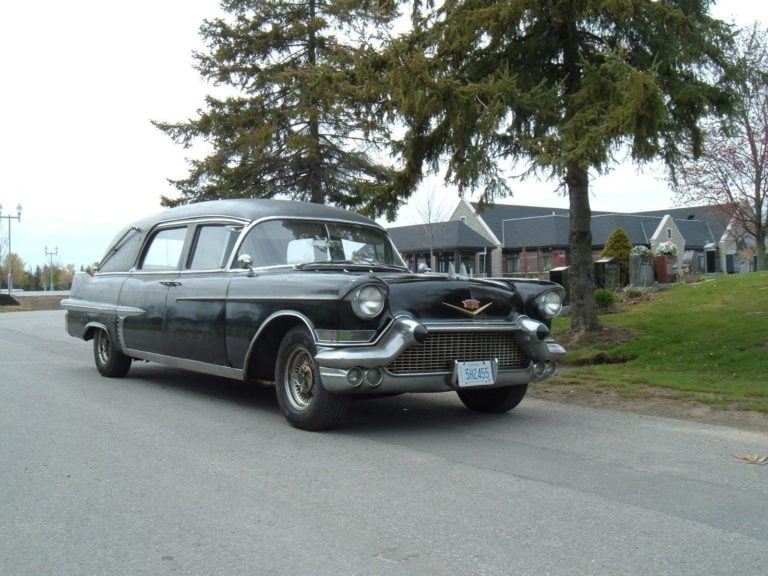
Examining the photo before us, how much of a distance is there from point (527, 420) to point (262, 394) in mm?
2890

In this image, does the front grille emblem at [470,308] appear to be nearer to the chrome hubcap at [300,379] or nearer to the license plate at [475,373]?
the license plate at [475,373]

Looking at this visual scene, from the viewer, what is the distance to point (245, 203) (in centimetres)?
770

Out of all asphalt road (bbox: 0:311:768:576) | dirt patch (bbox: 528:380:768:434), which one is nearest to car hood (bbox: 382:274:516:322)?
asphalt road (bbox: 0:311:768:576)

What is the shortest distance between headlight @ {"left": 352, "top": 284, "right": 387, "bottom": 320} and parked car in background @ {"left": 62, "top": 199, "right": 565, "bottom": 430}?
0.01m

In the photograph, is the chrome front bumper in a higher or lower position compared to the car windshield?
lower

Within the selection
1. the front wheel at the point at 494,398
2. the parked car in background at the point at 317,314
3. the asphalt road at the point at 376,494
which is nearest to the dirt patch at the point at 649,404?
the asphalt road at the point at 376,494

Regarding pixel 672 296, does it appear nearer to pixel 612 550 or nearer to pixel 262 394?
pixel 262 394

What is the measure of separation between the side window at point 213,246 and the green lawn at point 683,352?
13.9 feet

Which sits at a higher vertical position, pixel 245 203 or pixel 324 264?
pixel 245 203

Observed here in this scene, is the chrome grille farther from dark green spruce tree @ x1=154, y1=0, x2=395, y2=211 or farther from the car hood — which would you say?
dark green spruce tree @ x1=154, y1=0, x2=395, y2=211

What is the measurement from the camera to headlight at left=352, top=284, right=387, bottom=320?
5.60m

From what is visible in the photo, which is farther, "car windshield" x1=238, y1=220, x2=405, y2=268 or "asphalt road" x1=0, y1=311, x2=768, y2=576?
"car windshield" x1=238, y1=220, x2=405, y2=268

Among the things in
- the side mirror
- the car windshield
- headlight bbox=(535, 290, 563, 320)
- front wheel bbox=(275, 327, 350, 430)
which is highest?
the car windshield

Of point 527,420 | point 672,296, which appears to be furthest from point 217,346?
point 672,296
